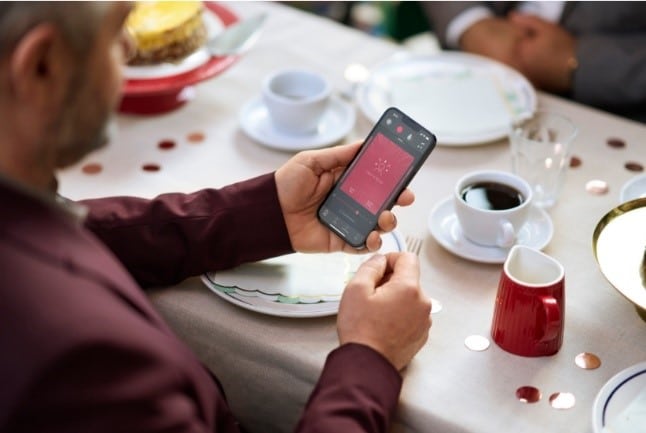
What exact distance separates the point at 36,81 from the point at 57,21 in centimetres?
4

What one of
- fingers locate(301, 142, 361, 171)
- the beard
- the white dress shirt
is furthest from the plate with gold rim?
the white dress shirt

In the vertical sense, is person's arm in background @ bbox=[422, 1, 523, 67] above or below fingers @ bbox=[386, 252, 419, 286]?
below

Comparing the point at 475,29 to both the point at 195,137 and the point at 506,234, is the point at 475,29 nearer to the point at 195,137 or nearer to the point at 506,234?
the point at 195,137

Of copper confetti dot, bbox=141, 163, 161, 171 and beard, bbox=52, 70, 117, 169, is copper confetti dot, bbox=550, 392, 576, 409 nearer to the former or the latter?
beard, bbox=52, 70, 117, 169

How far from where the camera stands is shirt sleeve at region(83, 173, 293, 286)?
0.97 m

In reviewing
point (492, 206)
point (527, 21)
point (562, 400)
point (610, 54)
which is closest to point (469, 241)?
point (492, 206)

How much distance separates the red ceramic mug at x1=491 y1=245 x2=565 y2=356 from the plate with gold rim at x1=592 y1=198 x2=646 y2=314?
7 centimetres

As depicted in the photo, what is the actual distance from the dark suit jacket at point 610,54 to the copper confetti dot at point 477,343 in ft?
2.54

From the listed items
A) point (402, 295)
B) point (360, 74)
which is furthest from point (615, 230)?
point (360, 74)

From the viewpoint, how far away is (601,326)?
917 millimetres

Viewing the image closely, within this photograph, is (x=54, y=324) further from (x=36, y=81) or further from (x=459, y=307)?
(x=459, y=307)

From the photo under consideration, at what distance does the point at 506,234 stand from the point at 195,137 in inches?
19.3

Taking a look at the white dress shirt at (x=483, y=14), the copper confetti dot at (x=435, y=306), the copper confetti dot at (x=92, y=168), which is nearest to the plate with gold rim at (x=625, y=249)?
the copper confetti dot at (x=435, y=306)

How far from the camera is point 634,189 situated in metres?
1.10
